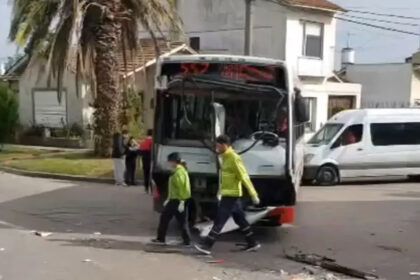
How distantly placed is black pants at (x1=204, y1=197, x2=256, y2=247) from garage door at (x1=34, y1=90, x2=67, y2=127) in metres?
23.9

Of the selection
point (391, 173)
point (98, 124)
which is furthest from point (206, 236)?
point (98, 124)

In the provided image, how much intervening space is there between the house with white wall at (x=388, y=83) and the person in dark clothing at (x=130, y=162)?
26973mm

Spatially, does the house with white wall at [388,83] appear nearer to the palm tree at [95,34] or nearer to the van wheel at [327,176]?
the palm tree at [95,34]

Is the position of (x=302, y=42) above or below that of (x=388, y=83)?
above

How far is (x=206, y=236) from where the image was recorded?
427 inches

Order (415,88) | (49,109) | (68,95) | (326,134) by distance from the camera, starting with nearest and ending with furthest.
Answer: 1. (326,134)
2. (68,95)
3. (49,109)
4. (415,88)

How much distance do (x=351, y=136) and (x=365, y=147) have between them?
53 centimetres

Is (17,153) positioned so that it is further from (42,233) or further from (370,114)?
(42,233)

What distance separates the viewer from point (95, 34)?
82.2 ft

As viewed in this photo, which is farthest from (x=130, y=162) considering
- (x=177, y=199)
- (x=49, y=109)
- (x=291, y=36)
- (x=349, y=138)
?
(x=291, y=36)

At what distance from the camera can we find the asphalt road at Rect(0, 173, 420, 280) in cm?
1046

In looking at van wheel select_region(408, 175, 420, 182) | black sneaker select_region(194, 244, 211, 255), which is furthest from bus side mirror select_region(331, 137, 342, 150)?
black sneaker select_region(194, 244, 211, 255)

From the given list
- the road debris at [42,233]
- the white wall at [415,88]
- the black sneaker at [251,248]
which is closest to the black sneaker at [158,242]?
the black sneaker at [251,248]

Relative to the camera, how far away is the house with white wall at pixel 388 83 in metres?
44.8
